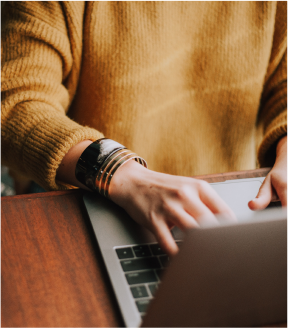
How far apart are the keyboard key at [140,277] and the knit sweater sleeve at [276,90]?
430 millimetres

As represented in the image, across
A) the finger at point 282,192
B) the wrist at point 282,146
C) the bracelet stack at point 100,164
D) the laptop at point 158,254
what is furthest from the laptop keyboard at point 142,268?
the wrist at point 282,146

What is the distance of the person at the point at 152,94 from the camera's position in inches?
16.8

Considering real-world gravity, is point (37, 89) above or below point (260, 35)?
below

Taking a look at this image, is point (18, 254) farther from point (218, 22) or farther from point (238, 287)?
point (218, 22)

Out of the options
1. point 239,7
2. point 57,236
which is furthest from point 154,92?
point 57,236

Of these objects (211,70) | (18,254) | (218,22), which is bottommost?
(18,254)

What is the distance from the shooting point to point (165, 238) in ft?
1.11

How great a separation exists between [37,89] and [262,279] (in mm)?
502

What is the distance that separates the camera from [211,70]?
0.74m

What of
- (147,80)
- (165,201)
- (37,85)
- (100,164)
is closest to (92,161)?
(100,164)

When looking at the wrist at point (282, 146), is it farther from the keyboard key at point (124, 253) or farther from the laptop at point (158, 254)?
the keyboard key at point (124, 253)

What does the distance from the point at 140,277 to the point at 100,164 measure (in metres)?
0.18

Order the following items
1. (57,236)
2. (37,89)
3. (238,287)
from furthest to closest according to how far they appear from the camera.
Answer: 1. (37,89)
2. (57,236)
3. (238,287)

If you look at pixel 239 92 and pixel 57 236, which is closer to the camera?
pixel 57 236
